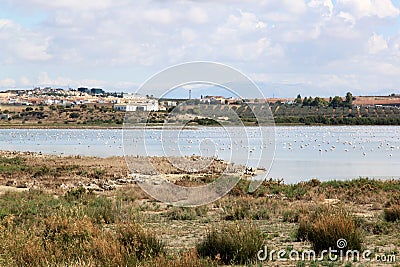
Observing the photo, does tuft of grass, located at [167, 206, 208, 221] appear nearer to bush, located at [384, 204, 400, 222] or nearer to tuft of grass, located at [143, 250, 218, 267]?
bush, located at [384, 204, 400, 222]

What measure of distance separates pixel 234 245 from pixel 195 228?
4.72 metres

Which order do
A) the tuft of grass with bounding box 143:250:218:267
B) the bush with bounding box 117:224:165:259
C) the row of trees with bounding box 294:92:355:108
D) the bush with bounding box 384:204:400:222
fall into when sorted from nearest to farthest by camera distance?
1. the tuft of grass with bounding box 143:250:218:267
2. the bush with bounding box 117:224:165:259
3. the bush with bounding box 384:204:400:222
4. the row of trees with bounding box 294:92:355:108

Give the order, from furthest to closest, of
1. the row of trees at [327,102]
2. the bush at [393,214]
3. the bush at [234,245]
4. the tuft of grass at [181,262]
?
1. the row of trees at [327,102]
2. the bush at [393,214]
3. the bush at [234,245]
4. the tuft of grass at [181,262]

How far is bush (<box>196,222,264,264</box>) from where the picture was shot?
9.55 meters

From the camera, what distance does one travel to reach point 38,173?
28.6 meters

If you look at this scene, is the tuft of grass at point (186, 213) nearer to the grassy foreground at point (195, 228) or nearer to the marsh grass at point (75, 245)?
the grassy foreground at point (195, 228)

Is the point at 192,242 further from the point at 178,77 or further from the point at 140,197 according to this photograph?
the point at 140,197

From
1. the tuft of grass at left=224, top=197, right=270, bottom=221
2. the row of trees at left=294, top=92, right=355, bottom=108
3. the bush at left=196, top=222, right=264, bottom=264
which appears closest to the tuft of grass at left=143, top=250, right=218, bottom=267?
the bush at left=196, top=222, right=264, bottom=264

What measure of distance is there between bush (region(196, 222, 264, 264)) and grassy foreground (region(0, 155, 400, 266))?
0.02 meters

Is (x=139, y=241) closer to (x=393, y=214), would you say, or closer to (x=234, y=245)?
(x=234, y=245)

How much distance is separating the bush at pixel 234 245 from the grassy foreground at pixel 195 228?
0.06 ft

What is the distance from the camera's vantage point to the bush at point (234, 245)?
31.3 ft

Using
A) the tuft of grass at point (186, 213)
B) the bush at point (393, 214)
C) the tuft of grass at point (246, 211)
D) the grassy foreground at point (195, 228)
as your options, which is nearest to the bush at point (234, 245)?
the grassy foreground at point (195, 228)

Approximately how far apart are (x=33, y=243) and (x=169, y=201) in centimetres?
1140
